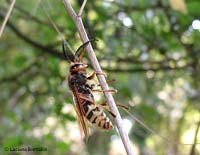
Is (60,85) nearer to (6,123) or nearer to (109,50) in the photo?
(109,50)

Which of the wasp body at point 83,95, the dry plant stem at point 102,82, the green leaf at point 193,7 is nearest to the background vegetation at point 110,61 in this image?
the green leaf at point 193,7

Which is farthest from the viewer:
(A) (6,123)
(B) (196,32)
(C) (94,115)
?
(A) (6,123)

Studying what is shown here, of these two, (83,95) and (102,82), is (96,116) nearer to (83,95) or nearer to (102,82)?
(83,95)

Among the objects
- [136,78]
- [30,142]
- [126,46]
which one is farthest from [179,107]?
[30,142]

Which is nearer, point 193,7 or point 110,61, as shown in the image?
point 193,7

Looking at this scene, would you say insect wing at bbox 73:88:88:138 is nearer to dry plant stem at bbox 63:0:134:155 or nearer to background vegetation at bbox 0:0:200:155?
dry plant stem at bbox 63:0:134:155

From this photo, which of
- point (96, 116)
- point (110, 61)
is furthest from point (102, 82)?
point (110, 61)

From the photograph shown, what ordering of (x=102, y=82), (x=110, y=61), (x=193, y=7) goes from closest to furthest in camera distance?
1. (x=102, y=82)
2. (x=193, y=7)
3. (x=110, y=61)

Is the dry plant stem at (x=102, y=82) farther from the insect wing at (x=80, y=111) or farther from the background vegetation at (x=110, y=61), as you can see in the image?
the background vegetation at (x=110, y=61)
